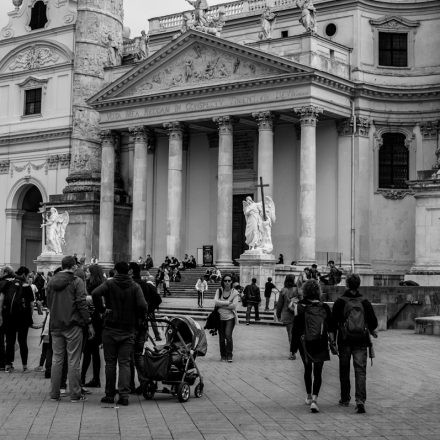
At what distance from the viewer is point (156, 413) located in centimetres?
1129

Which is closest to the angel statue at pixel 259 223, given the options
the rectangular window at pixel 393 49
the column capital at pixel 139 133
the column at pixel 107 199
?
the column capital at pixel 139 133

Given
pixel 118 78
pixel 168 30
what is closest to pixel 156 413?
pixel 118 78

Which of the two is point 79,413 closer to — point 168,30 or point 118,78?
point 118,78

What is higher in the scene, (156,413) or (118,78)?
(118,78)

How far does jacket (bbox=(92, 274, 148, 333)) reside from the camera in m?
12.0

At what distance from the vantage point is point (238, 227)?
156 ft

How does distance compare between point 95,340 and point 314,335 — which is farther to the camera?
point 95,340

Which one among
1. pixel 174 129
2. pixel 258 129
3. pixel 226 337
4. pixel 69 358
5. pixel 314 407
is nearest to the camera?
pixel 314 407

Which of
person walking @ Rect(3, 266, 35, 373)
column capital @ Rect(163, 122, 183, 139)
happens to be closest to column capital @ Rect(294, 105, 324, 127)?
column capital @ Rect(163, 122, 183, 139)

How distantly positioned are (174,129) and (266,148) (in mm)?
5996

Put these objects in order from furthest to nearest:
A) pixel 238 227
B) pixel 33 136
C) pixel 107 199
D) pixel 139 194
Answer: pixel 33 136 → pixel 238 227 → pixel 107 199 → pixel 139 194

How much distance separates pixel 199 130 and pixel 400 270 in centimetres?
1406

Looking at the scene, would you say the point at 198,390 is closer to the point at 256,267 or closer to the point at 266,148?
the point at 256,267

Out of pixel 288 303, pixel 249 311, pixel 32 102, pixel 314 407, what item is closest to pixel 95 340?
pixel 314 407
